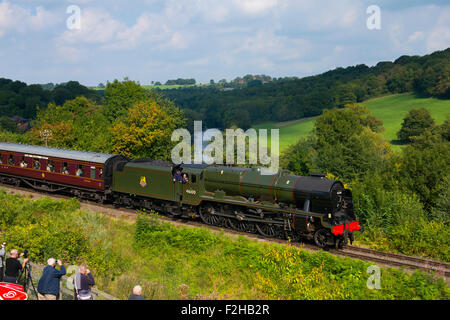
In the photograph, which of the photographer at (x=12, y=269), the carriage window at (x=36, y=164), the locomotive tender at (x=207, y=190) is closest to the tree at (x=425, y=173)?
the locomotive tender at (x=207, y=190)

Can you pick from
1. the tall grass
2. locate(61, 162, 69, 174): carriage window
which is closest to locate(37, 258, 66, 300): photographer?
the tall grass

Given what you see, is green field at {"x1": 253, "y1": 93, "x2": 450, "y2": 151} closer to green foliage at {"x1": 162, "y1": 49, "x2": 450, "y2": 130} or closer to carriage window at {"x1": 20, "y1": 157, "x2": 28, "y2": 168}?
green foliage at {"x1": 162, "y1": 49, "x2": 450, "y2": 130}

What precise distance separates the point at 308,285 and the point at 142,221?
11.5 m

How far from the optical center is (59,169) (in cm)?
3084

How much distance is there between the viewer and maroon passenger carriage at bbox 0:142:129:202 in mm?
28828

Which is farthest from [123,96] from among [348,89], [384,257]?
[348,89]

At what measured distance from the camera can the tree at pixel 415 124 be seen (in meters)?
80.5

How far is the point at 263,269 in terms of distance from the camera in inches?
677

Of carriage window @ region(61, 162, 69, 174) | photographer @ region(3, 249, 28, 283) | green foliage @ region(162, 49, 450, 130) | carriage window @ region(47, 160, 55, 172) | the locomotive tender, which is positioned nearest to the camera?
photographer @ region(3, 249, 28, 283)

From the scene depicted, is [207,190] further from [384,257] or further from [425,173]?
[425,173]

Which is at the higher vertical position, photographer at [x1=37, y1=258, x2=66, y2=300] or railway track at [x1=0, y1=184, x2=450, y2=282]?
photographer at [x1=37, y1=258, x2=66, y2=300]

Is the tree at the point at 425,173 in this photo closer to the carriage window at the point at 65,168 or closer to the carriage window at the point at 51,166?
the carriage window at the point at 65,168

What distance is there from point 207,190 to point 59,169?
13897 millimetres

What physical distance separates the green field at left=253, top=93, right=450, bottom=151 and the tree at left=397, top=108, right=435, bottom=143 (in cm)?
275
